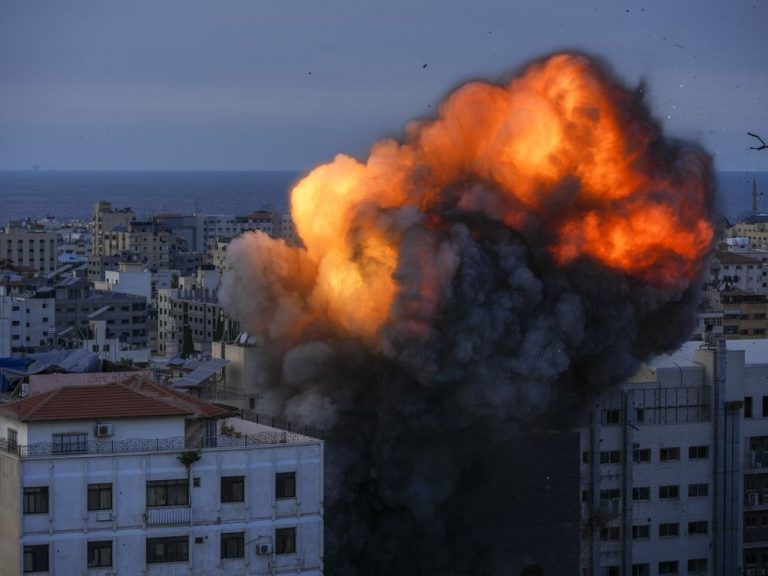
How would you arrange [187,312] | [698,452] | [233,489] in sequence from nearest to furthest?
[233,489], [698,452], [187,312]

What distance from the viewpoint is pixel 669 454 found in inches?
1788

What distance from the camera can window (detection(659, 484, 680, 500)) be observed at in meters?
45.5

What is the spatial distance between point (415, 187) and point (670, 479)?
9.19 meters

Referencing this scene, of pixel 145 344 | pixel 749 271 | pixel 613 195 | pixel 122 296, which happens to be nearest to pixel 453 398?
pixel 613 195

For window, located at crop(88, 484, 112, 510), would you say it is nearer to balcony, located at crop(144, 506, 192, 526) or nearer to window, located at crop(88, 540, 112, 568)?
window, located at crop(88, 540, 112, 568)

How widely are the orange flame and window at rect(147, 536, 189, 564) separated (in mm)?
8416

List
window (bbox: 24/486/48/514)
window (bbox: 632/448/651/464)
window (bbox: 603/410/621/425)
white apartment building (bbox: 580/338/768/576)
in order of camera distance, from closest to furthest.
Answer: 1. window (bbox: 24/486/48/514)
2. window (bbox: 603/410/621/425)
3. white apartment building (bbox: 580/338/768/576)
4. window (bbox: 632/448/651/464)

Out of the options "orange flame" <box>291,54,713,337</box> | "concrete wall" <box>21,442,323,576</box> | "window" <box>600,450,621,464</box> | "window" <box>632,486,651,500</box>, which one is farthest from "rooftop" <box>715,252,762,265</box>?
"concrete wall" <box>21,442,323,576</box>

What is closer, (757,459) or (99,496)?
(99,496)

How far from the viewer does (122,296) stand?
9394 centimetres

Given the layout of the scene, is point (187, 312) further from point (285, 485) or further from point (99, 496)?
point (99, 496)

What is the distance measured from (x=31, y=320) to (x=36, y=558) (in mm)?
53499

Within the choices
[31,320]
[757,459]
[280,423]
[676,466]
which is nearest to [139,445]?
[280,423]

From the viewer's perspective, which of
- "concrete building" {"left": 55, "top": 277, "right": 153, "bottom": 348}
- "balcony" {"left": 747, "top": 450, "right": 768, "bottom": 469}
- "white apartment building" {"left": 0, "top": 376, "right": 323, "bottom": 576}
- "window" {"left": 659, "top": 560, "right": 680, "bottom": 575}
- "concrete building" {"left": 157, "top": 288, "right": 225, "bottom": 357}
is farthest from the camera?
"concrete building" {"left": 157, "top": 288, "right": 225, "bottom": 357}
